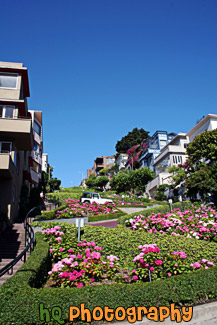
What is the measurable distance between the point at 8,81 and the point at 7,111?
89.4 inches

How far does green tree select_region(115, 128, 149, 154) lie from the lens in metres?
85.4

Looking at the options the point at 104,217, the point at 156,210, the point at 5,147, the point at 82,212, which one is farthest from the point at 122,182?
the point at 5,147

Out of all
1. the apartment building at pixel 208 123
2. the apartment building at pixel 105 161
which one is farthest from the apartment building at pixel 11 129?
the apartment building at pixel 105 161

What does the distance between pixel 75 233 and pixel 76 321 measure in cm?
707

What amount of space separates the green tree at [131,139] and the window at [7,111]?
220ft

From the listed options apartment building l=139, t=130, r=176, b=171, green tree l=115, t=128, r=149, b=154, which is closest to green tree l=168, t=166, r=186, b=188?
apartment building l=139, t=130, r=176, b=171

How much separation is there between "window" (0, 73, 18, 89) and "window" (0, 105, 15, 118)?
1.54 metres

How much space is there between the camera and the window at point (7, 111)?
18992mm

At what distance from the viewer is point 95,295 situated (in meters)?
Result: 6.80

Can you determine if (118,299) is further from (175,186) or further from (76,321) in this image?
(175,186)

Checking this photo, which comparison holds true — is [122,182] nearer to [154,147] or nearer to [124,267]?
[154,147]

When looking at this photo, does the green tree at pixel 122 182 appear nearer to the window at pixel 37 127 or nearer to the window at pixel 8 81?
the window at pixel 37 127

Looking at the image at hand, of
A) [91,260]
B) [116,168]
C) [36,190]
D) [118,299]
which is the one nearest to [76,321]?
[118,299]

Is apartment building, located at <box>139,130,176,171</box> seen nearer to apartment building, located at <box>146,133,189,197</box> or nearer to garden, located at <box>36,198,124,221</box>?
apartment building, located at <box>146,133,189,197</box>
